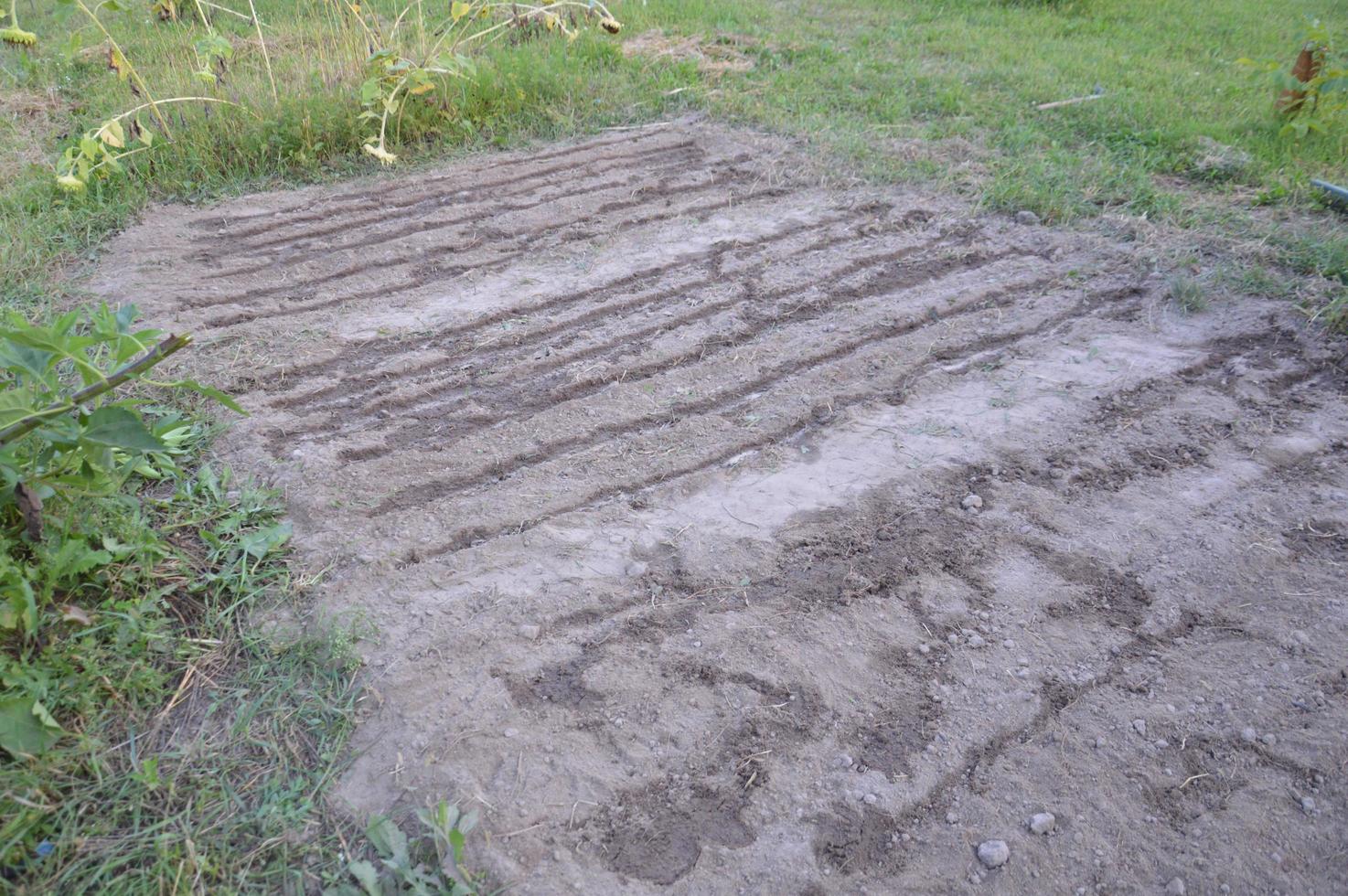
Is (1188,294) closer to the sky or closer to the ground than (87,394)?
closer to the ground

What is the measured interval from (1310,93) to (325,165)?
573cm

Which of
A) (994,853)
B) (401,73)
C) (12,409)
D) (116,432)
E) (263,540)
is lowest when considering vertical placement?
(994,853)

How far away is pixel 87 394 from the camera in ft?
7.84

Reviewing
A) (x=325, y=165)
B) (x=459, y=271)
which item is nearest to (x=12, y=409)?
(x=459, y=271)

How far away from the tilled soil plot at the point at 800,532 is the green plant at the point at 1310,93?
2047 millimetres

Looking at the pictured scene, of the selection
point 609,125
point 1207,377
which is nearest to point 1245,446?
point 1207,377

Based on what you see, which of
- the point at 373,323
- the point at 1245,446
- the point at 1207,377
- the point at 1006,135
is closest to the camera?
the point at 1245,446

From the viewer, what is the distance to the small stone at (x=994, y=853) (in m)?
2.21

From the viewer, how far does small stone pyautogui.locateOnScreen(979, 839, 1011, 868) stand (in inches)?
86.8

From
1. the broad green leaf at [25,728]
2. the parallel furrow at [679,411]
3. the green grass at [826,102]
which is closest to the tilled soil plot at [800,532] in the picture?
the parallel furrow at [679,411]

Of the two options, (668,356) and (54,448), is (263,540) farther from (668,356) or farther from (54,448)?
(668,356)

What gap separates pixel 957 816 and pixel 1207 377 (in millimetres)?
2369

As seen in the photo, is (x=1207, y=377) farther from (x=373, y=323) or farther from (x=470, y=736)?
(x=373, y=323)

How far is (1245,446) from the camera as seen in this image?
11.4 ft
